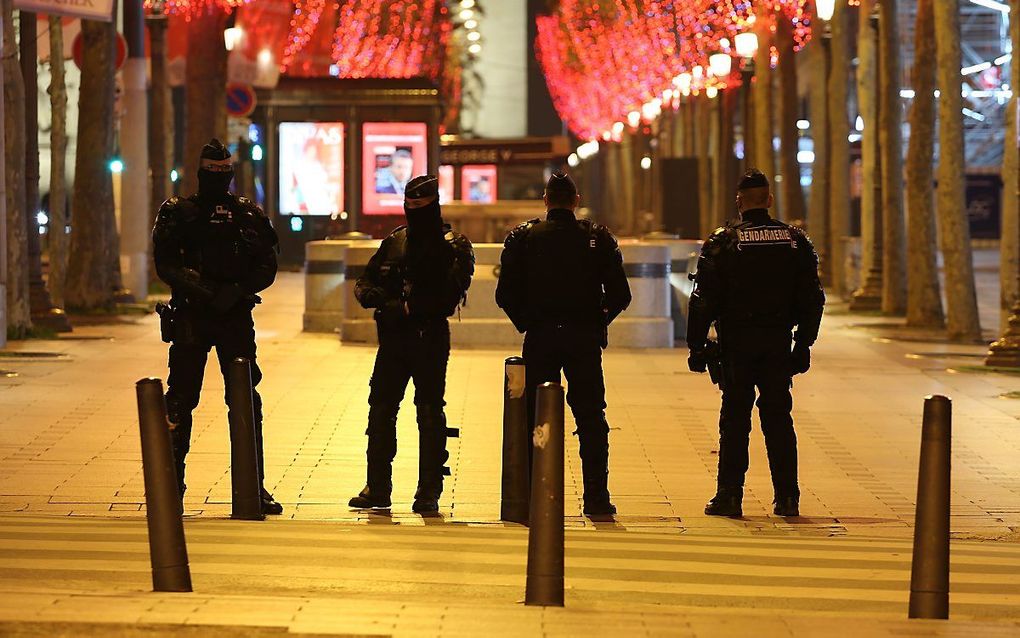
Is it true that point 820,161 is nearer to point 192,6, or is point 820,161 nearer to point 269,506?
point 192,6

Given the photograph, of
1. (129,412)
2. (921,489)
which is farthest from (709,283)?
(129,412)

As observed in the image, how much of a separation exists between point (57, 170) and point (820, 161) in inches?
619

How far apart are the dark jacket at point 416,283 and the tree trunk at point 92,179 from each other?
17147 mm

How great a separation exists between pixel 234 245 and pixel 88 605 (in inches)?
159

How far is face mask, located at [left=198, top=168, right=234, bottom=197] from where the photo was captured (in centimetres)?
1018

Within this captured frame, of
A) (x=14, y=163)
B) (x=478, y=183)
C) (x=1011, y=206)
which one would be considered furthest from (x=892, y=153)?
(x=478, y=183)

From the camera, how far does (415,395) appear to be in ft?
34.0

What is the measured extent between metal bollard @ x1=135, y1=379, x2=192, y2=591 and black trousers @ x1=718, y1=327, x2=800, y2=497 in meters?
3.93

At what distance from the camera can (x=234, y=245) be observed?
1022cm

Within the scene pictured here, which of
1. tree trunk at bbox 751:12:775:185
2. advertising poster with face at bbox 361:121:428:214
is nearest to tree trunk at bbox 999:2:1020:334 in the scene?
tree trunk at bbox 751:12:775:185

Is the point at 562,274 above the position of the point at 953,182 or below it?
below

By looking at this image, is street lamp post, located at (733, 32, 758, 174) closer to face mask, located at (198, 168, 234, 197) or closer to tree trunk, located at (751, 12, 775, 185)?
tree trunk, located at (751, 12, 775, 185)

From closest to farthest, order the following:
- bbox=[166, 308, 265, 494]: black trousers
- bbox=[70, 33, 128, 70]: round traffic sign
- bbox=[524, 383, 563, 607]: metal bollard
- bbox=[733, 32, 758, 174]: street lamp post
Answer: bbox=[524, 383, 563, 607]: metal bollard
bbox=[166, 308, 265, 494]: black trousers
bbox=[70, 33, 128, 70]: round traffic sign
bbox=[733, 32, 758, 174]: street lamp post

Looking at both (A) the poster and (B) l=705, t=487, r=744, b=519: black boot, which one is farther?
(A) the poster
